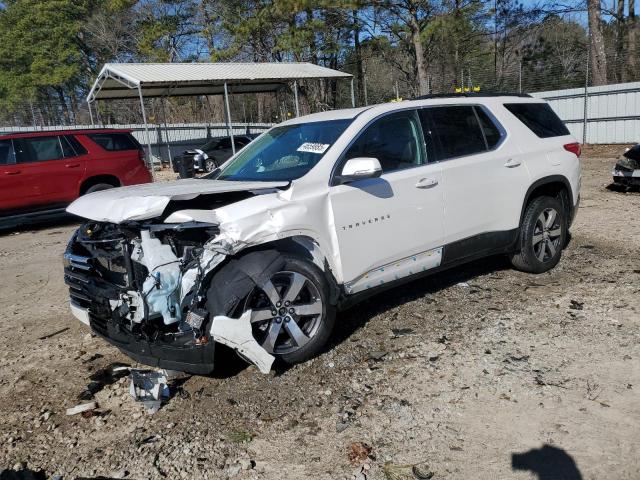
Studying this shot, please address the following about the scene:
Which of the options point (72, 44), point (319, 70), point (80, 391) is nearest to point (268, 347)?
point (80, 391)

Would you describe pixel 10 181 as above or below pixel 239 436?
above

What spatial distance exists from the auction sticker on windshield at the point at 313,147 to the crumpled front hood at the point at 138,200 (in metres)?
0.48

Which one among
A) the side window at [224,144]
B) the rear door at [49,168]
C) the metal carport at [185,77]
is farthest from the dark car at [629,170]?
the side window at [224,144]

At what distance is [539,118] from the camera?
17.5ft

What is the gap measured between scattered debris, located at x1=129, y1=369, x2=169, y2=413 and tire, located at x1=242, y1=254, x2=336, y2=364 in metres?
0.66

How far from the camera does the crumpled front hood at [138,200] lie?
129 inches

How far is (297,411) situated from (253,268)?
2.93ft

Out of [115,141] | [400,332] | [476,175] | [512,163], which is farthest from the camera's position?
[115,141]

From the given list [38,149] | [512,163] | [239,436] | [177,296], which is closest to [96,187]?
[38,149]

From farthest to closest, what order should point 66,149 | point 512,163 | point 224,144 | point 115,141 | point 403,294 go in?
point 224,144, point 115,141, point 66,149, point 403,294, point 512,163

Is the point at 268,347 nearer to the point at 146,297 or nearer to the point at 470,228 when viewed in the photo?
the point at 146,297

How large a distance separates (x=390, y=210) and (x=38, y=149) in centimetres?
814

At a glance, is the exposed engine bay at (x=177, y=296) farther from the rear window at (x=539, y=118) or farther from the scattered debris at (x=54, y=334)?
the rear window at (x=539, y=118)

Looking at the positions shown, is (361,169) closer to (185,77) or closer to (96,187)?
(96,187)
